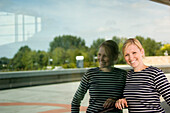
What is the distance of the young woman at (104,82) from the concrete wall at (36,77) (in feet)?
19.6

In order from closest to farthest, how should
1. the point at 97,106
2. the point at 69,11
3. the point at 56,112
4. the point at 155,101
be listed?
1. the point at 155,101
2. the point at 97,106
3. the point at 56,112
4. the point at 69,11

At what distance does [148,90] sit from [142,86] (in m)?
0.03

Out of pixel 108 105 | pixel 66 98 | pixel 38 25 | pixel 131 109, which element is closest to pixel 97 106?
pixel 108 105

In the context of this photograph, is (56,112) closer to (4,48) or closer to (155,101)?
(4,48)

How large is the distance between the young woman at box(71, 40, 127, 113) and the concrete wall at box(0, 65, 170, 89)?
5.98 m

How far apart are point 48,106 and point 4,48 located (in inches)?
54.4

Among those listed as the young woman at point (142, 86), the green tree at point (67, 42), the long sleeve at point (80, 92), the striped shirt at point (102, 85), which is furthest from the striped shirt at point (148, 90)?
the green tree at point (67, 42)

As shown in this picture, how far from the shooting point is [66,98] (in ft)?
18.2

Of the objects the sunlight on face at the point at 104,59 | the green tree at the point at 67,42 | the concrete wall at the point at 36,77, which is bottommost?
the concrete wall at the point at 36,77

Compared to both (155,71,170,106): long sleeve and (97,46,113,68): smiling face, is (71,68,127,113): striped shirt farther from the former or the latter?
(155,71,170,106): long sleeve

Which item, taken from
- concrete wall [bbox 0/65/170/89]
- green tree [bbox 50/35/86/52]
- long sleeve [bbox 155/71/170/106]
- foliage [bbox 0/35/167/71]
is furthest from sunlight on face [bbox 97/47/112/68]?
concrete wall [bbox 0/65/170/89]

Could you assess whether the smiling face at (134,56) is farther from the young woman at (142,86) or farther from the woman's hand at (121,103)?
the woman's hand at (121,103)

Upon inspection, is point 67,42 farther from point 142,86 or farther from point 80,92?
point 142,86

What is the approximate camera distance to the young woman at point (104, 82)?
41.9 inches
